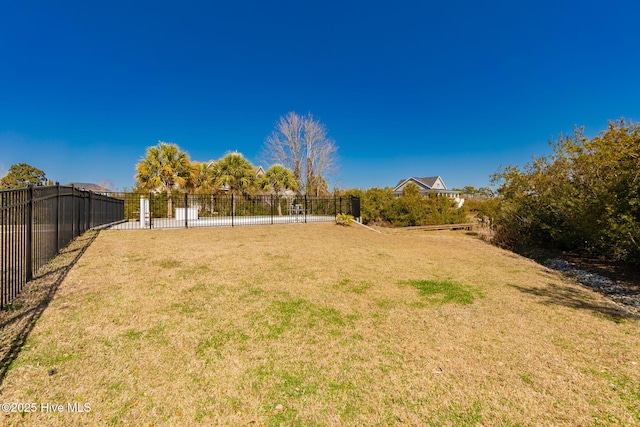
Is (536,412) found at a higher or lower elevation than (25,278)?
lower

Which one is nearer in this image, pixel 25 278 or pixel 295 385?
pixel 295 385

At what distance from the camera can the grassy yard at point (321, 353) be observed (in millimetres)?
1995

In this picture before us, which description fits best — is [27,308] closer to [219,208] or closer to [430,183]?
[219,208]

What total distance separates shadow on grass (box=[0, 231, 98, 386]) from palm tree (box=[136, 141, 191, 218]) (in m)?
12.8

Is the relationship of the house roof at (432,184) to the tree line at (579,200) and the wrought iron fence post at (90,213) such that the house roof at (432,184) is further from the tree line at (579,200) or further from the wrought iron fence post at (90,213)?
the wrought iron fence post at (90,213)

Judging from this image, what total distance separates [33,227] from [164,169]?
14.1m

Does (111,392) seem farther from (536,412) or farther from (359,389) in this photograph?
(536,412)

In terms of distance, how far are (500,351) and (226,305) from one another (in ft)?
10.7

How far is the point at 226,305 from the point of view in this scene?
384 cm

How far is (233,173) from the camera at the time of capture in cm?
1989

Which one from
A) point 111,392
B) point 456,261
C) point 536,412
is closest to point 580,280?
point 456,261

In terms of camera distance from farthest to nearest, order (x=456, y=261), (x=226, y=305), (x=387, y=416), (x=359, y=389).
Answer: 1. (x=456, y=261)
2. (x=226, y=305)
3. (x=359, y=389)
4. (x=387, y=416)

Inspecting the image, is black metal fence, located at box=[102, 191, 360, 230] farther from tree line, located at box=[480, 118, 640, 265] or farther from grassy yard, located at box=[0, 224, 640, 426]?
grassy yard, located at box=[0, 224, 640, 426]

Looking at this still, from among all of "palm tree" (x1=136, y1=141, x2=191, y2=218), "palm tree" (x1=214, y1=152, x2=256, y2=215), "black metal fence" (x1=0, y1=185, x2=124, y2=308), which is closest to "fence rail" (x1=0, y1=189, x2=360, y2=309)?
"black metal fence" (x1=0, y1=185, x2=124, y2=308)
